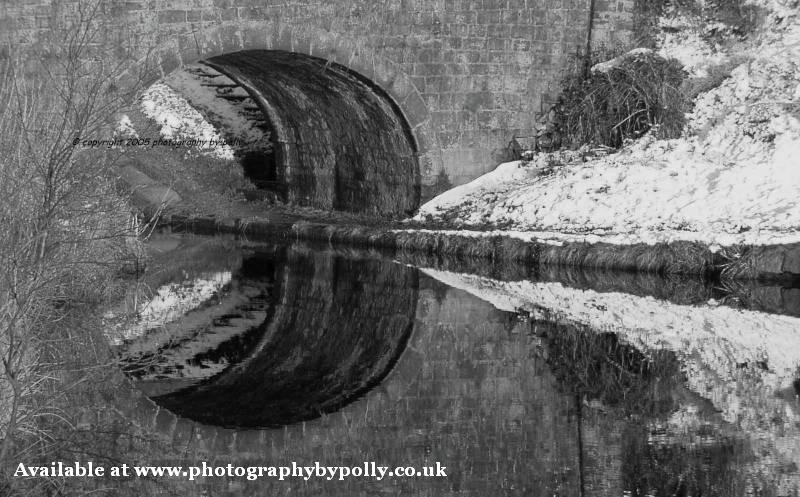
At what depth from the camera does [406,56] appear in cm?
1789

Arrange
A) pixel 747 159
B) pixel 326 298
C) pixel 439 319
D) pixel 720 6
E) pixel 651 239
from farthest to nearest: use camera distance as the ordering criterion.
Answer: pixel 720 6 < pixel 747 159 < pixel 651 239 < pixel 326 298 < pixel 439 319

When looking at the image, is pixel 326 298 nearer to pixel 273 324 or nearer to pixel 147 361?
pixel 273 324

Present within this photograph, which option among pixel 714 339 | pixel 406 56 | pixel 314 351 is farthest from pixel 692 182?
pixel 314 351

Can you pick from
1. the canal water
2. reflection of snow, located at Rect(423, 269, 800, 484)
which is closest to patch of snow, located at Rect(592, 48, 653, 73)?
the canal water

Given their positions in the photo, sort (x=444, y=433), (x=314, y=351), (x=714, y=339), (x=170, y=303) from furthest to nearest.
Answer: (x=170, y=303), (x=314, y=351), (x=714, y=339), (x=444, y=433)

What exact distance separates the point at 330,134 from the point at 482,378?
1151 cm

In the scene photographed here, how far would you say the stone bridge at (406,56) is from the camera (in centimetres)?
1673

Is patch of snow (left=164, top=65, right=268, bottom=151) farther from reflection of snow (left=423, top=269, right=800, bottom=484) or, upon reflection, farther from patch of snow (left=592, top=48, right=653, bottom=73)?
reflection of snow (left=423, top=269, right=800, bottom=484)

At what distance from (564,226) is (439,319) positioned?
435cm

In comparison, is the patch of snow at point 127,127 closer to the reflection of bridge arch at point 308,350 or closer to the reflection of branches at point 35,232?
the reflection of bridge arch at point 308,350

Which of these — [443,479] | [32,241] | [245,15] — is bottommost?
[443,479]

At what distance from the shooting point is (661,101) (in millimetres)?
17297

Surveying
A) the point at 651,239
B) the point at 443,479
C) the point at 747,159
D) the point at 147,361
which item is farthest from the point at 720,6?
the point at 443,479

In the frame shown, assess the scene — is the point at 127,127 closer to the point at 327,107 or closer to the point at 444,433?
the point at 327,107
